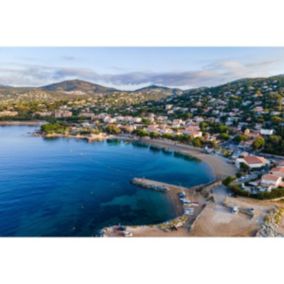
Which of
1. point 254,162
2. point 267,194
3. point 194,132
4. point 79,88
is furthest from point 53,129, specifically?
point 79,88

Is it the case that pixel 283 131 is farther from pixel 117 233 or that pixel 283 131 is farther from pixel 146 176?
pixel 117 233

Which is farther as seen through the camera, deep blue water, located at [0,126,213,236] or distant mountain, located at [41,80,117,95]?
distant mountain, located at [41,80,117,95]

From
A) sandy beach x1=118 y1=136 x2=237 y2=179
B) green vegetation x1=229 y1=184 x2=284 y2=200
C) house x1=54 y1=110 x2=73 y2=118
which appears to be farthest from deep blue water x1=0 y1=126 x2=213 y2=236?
house x1=54 y1=110 x2=73 y2=118

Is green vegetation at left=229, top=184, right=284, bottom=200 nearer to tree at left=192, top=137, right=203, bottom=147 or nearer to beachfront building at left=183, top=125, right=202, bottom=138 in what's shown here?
tree at left=192, top=137, right=203, bottom=147

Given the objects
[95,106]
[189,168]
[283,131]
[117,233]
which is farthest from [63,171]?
[95,106]

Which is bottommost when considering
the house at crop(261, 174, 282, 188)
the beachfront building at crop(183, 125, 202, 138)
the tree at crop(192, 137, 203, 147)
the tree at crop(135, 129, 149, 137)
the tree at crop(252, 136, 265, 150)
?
the tree at crop(135, 129, 149, 137)

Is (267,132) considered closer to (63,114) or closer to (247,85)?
(247,85)
